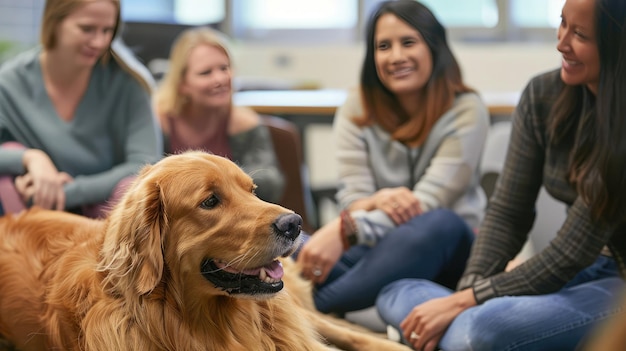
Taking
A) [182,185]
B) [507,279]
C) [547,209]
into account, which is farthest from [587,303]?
[182,185]

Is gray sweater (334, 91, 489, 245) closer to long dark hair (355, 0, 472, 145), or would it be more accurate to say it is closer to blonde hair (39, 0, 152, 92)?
long dark hair (355, 0, 472, 145)

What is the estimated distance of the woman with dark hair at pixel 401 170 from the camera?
2.39 m

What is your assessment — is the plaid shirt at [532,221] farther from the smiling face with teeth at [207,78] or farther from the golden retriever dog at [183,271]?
the smiling face with teeth at [207,78]

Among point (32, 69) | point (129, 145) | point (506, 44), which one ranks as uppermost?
point (32, 69)

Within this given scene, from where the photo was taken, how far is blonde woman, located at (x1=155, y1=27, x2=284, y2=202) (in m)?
3.03

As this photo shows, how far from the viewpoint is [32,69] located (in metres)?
2.68

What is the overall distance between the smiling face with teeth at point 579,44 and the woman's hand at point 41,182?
143cm

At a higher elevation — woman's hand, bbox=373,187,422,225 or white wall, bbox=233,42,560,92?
woman's hand, bbox=373,187,422,225

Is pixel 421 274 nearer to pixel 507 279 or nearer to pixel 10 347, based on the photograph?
pixel 507 279

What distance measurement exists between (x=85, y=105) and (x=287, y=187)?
3.26 ft

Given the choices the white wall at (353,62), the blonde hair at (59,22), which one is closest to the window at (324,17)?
the white wall at (353,62)

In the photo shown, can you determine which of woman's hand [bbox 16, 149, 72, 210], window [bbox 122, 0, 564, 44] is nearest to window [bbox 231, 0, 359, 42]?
window [bbox 122, 0, 564, 44]

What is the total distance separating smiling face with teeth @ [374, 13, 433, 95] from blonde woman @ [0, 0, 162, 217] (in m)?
0.76

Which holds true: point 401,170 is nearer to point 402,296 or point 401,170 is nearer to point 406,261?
point 406,261
